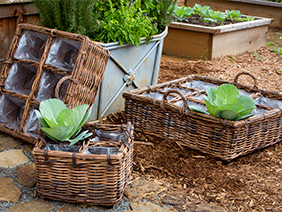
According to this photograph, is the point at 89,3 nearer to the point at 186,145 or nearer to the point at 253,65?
the point at 186,145

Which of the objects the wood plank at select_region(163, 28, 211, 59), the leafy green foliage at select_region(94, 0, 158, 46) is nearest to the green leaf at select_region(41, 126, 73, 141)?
the leafy green foliage at select_region(94, 0, 158, 46)

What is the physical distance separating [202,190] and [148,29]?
1803 mm

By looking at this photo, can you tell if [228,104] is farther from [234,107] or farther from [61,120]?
[61,120]

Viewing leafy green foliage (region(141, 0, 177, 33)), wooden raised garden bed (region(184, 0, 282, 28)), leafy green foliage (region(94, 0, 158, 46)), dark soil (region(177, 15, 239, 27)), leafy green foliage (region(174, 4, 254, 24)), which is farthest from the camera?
wooden raised garden bed (region(184, 0, 282, 28))

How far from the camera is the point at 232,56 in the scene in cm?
616

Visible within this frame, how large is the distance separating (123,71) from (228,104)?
1204 mm

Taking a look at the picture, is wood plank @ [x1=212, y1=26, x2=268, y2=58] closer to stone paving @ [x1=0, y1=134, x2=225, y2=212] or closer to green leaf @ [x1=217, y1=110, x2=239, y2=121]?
green leaf @ [x1=217, y1=110, x2=239, y2=121]

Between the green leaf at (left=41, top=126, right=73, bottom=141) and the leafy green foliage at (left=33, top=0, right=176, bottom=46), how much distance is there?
3.70ft

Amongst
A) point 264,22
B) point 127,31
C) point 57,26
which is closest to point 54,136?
point 57,26

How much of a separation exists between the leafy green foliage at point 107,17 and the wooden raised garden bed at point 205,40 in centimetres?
163

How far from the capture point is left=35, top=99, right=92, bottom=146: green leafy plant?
7.82 feet

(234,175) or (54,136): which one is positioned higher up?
(54,136)

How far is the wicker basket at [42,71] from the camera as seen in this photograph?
2.94 m

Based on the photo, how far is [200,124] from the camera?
2.98 metres
